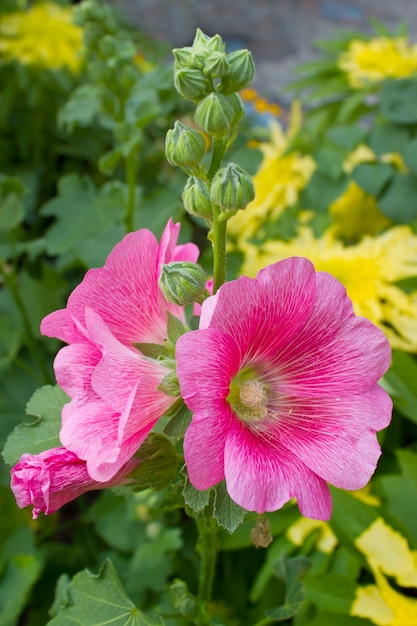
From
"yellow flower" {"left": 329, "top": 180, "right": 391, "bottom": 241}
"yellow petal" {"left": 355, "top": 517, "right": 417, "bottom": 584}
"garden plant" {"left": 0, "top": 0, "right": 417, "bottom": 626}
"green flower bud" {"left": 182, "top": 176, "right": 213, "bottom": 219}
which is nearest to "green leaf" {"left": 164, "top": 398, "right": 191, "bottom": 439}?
"garden plant" {"left": 0, "top": 0, "right": 417, "bottom": 626}

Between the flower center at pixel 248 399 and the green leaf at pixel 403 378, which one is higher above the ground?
the flower center at pixel 248 399

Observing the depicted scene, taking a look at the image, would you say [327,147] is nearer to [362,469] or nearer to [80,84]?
[80,84]

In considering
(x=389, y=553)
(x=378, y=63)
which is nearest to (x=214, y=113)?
(x=389, y=553)

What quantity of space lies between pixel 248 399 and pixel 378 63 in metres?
1.02

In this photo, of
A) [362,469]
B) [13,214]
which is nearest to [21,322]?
[13,214]

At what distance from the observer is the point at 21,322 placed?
1.19 meters

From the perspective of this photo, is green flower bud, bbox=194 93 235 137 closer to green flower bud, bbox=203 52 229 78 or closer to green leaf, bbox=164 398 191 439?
green flower bud, bbox=203 52 229 78

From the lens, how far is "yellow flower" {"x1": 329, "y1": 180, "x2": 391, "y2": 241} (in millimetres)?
1244

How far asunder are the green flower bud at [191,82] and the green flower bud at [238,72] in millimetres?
14

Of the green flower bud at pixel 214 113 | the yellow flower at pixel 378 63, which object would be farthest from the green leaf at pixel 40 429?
the yellow flower at pixel 378 63

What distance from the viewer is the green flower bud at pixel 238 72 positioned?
1.52 ft

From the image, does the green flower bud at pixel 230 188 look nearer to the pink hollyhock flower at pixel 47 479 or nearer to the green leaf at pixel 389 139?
the pink hollyhock flower at pixel 47 479

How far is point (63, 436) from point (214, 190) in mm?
184

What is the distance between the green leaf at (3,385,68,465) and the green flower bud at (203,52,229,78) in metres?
0.27
